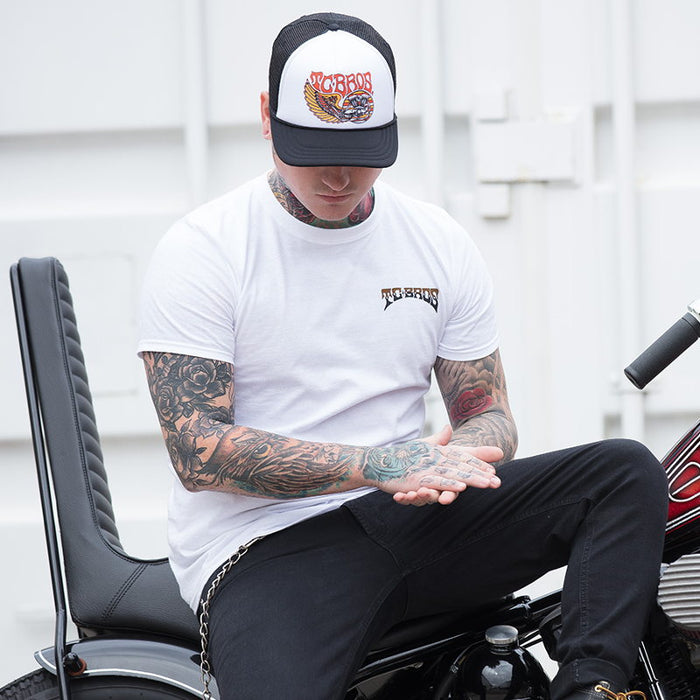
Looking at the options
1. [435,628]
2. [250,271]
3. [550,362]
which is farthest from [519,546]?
[550,362]

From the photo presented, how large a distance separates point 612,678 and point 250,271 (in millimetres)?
788

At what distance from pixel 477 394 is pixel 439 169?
94cm

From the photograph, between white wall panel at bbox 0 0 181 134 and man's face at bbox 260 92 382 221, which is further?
white wall panel at bbox 0 0 181 134

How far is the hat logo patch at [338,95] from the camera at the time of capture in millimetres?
1637

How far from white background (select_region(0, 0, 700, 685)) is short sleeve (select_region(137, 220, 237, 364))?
40.5 inches

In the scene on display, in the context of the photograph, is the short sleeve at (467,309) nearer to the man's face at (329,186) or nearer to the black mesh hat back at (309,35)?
the man's face at (329,186)

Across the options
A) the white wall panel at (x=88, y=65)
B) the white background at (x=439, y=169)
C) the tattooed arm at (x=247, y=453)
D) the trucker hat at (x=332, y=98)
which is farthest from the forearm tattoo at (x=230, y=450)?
the white wall panel at (x=88, y=65)

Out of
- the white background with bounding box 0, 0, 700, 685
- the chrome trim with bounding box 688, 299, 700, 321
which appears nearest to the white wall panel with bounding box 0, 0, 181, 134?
the white background with bounding box 0, 0, 700, 685

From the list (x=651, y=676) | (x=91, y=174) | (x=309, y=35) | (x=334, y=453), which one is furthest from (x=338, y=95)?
(x=91, y=174)

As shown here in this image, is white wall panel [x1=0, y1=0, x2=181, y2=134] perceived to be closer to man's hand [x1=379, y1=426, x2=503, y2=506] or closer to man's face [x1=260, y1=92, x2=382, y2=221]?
man's face [x1=260, y1=92, x2=382, y2=221]

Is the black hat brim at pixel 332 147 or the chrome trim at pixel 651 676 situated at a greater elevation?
the black hat brim at pixel 332 147

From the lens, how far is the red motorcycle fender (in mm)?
1713

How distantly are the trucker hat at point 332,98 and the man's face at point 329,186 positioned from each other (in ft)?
0.11

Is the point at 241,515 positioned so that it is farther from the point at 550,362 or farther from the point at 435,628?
the point at 550,362
